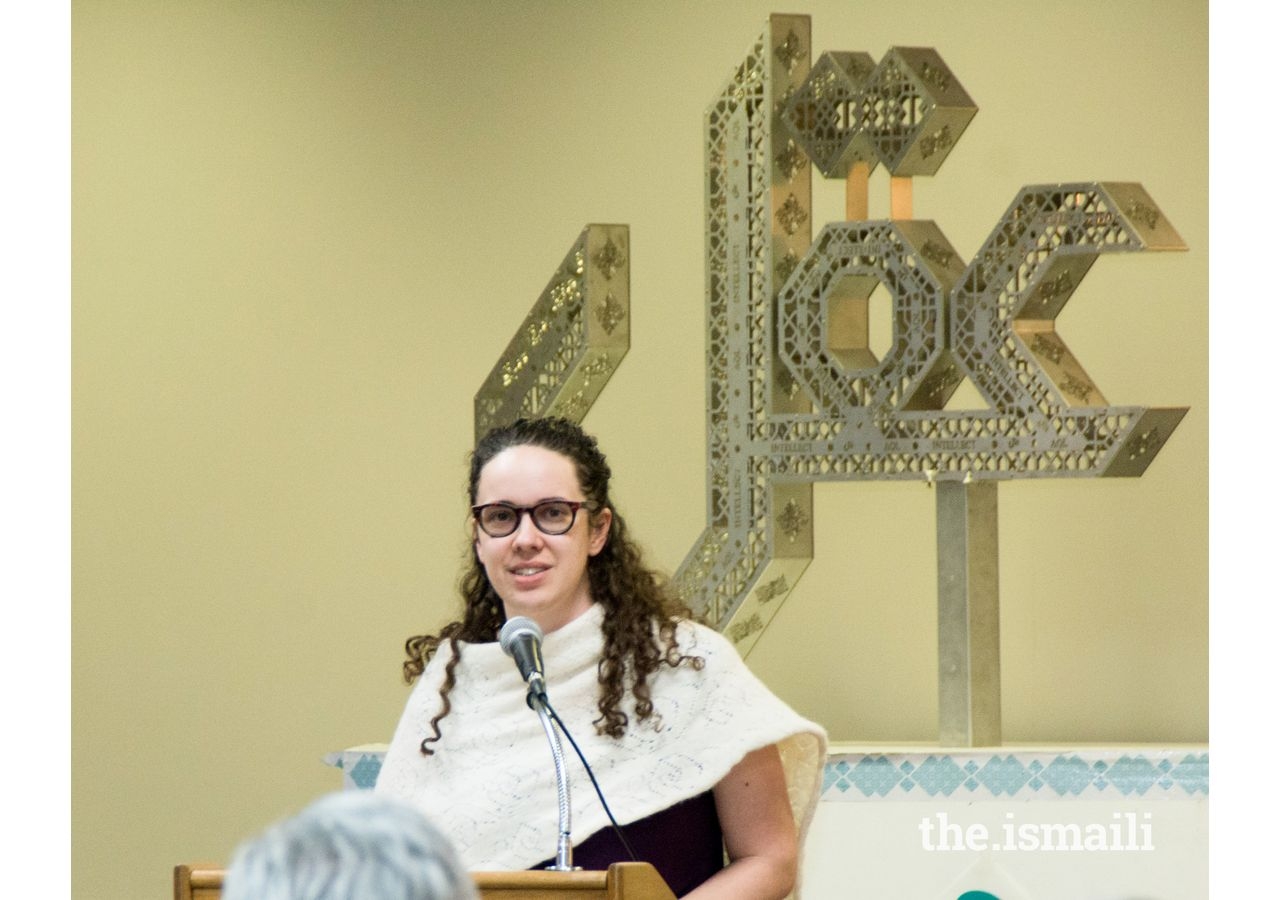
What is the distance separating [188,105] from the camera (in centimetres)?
545

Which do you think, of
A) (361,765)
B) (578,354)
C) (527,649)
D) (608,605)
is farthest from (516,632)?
(578,354)

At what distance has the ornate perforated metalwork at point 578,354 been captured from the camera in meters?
4.40

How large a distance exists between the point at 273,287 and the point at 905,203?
1991mm

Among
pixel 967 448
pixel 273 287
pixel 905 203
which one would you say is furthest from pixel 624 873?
pixel 273 287

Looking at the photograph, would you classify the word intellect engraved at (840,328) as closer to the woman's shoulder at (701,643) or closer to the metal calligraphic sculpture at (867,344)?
the metal calligraphic sculpture at (867,344)

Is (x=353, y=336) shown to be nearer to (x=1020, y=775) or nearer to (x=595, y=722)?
(x=1020, y=775)

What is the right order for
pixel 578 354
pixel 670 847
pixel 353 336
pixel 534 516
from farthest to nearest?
pixel 353 336 → pixel 578 354 → pixel 534 516 → pixel 670 847

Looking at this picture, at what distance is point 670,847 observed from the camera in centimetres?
258

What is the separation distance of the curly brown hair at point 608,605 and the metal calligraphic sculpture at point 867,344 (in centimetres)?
133

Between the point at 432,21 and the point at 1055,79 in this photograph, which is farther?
the point at 432,21

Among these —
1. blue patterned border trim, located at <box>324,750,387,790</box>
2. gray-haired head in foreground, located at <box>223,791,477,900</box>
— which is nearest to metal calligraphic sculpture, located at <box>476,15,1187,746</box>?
blue patterned border trim, located at <box>324,750,387,790</box>

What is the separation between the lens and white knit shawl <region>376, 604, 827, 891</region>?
2580mm

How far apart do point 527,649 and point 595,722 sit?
1.30ft

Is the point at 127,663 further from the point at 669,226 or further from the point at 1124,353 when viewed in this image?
the point at 1124,353
